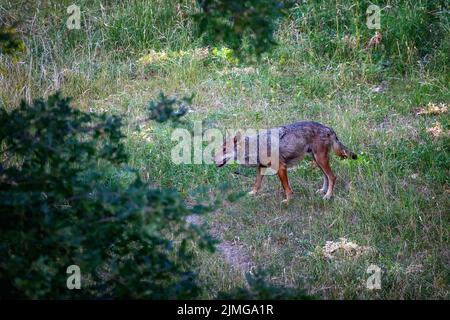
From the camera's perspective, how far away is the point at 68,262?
→ 13.9 feet

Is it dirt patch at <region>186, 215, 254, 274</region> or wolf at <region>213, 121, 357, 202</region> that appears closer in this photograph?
dirt patch at <region>186, 215, 254, 274</region>

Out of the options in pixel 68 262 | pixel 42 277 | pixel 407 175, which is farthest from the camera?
pixel 407 175

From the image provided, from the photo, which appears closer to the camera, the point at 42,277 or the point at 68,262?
the point at 42,277

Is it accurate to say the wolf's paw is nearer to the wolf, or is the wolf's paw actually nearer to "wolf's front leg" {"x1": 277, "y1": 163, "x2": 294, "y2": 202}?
the wolf

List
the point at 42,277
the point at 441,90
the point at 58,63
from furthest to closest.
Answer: the point at 58,63 → the point at 441,90 → the point at 42,277

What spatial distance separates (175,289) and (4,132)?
152cm

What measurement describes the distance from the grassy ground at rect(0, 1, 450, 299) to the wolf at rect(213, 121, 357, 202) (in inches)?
11.2

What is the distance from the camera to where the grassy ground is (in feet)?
23.3

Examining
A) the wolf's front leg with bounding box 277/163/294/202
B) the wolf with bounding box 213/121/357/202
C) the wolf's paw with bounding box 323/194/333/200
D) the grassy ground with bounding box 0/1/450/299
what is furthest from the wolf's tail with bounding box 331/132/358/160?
the wolf's front leg with bounding box 277/163/294/202

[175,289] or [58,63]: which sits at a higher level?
[58,63]

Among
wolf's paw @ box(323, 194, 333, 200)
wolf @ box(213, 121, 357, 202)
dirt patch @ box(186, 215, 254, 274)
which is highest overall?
wolf @ box(213, 121, 357, 202)

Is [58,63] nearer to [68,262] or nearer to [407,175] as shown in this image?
[407,175]
